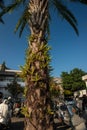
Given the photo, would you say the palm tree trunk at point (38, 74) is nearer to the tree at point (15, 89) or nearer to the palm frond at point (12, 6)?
the palm frond at point (12, 6)

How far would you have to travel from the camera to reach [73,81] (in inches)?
2744

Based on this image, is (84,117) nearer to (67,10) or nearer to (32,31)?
(32,31)

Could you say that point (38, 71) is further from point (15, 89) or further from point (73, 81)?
point (73, 81)

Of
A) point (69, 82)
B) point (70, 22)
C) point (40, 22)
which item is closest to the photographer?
point (40, 22)

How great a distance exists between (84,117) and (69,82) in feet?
195

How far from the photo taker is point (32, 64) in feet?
27.7

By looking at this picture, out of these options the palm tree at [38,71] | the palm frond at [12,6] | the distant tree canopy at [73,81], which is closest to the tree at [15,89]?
the distant tree canopy at [73,81]

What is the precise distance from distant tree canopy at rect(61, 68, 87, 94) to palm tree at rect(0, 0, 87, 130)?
5867 centimetres

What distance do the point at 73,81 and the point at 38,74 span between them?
61.8m

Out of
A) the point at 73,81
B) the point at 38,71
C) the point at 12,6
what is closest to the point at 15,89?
the point at 73,81

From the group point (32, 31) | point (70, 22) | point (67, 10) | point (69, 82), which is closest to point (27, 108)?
point (32, 31)

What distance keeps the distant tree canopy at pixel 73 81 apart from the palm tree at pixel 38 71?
58674mm

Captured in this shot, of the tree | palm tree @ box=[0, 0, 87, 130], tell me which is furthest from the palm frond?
the tree

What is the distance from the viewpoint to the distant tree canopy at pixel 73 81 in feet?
223
